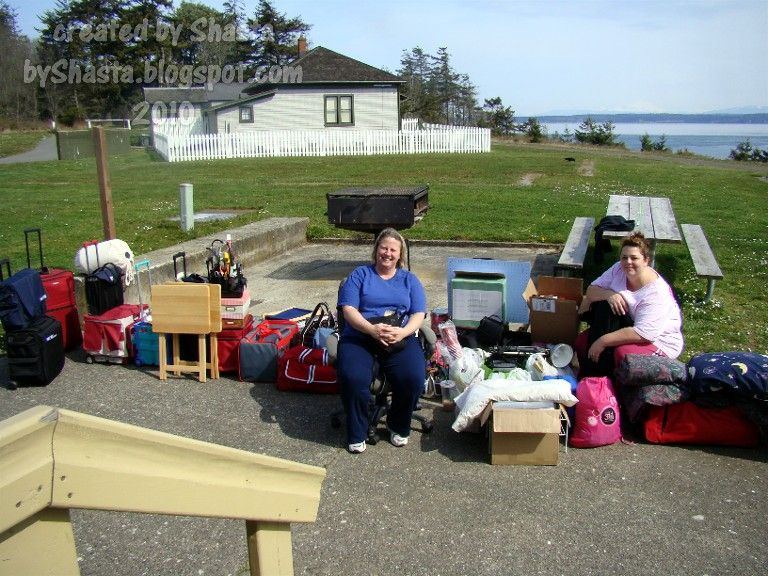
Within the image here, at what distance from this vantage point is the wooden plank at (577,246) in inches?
307

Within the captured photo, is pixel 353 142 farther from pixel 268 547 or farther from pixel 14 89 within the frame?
pixel 14 89

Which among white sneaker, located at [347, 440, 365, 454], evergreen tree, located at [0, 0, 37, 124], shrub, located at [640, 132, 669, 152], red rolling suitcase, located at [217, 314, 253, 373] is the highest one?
evergreen tree, located at [0, 0, 37, 124]

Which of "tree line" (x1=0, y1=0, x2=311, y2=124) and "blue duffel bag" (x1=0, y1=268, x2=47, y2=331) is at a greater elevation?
"tree line" (x1=0, y1=0, x2=311, y2=124)

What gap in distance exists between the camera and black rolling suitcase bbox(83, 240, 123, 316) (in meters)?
6.47

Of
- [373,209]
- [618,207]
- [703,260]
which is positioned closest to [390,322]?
[373,209]

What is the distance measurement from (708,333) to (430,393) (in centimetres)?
299

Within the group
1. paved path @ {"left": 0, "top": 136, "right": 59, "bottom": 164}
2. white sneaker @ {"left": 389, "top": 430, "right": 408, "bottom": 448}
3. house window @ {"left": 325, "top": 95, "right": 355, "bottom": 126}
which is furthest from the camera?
house window @ {"left": 325, "top": 95, "right": 355, "bottom": 126}

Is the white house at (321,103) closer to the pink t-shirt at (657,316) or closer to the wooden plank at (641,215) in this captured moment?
the wooden plank at (641,215)

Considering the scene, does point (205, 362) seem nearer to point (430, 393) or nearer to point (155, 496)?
point (430, 393)

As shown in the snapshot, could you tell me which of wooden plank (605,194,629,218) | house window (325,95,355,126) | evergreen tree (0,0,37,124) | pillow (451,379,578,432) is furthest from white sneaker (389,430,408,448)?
evergreen tree (0,0,37,124)

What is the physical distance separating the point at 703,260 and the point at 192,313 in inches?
216

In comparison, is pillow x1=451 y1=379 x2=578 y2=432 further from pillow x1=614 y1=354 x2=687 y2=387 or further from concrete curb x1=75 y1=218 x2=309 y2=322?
→ concrete curb x1=75 y1=218 x2=309 y2=322

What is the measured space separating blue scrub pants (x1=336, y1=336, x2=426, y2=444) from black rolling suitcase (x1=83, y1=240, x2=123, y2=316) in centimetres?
267

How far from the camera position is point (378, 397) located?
4.93 metres
